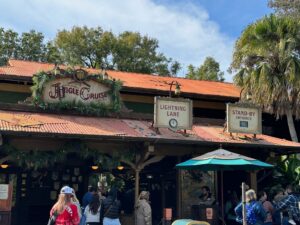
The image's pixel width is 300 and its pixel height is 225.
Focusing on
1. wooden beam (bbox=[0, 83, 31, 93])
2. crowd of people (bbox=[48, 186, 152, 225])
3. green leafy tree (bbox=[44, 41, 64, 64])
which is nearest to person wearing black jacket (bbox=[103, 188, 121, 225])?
crowd of people (bbox=[48, 186, 152, 225])

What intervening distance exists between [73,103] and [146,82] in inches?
197

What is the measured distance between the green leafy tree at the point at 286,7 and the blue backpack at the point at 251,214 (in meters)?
23.0

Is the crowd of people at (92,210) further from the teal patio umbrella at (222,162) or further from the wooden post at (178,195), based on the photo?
the wooden post at (178,195)

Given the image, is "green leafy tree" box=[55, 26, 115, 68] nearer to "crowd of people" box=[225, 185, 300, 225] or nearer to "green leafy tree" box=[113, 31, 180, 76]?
"green leafy tree" box=[113, 31, 180, 76]

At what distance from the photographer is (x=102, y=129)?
1217 cm

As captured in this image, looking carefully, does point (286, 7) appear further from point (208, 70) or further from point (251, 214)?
point (251, 214)

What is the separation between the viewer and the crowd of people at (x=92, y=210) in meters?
5.94

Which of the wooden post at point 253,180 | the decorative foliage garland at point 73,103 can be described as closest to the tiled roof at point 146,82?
the decorative foliage garland at point 73,103

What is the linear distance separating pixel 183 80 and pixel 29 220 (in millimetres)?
9964

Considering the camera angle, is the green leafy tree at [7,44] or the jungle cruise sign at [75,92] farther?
the green leafy tree at [7,44]

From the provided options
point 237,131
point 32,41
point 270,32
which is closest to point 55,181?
point 237,131

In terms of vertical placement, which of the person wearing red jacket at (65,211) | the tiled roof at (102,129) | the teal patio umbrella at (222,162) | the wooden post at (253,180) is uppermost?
the tiled roof at (102,129)

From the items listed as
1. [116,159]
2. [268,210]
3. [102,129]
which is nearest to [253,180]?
[268,210]

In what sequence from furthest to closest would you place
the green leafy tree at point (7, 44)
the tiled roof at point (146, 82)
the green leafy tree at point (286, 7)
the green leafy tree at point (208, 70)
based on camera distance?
the green leafy tree at point (208, 70)
the green leafy tree at point (7, 44)
the green leafy tree at point (286, 7)
the tiled roof at point (146, 82)
